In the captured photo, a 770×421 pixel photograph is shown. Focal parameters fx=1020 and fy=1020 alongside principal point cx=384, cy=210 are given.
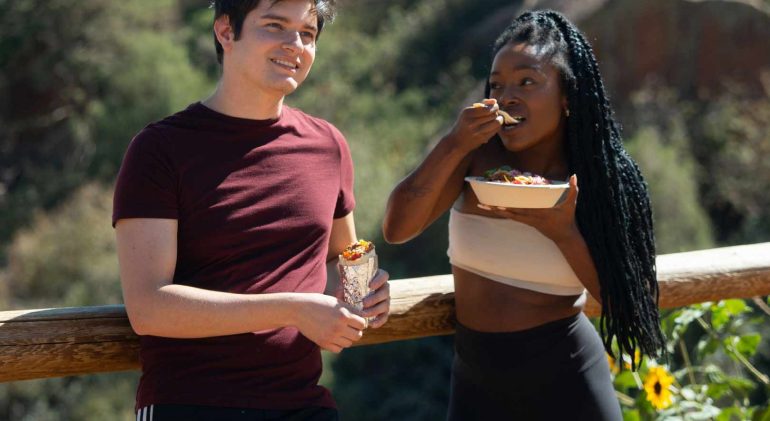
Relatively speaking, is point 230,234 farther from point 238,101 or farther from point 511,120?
point 511,120

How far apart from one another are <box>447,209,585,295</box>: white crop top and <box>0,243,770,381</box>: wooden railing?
1.11ft

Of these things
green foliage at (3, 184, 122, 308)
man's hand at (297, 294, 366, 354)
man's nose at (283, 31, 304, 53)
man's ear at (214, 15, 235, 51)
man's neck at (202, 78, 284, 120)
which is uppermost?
man's ear at (214, 15, 235, 51)

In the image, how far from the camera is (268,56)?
1.95 meters

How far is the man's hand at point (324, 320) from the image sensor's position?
1843 millimetres

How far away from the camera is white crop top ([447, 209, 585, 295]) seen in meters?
2.32

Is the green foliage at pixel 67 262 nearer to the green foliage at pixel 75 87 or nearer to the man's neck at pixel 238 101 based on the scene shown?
the green foliage at pixel 75 87

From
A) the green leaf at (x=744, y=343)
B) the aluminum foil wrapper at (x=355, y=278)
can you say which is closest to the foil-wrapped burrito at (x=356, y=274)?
the aluminum foil wrapper at (x=355, y=278)

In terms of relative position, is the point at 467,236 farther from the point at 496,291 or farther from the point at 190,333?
the point at 190,333

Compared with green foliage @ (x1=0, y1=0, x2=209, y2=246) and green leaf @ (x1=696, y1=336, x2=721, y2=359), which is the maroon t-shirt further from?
green foliage @ (x1=0, y1=0, x2=209, y2=246)

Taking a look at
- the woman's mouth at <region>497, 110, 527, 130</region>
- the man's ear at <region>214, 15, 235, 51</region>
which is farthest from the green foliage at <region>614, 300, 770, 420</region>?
the man's ear at <region>214, 15, 235, 51</region>

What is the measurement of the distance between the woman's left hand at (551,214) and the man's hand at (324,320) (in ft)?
1.67

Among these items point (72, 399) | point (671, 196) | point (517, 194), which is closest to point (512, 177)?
point (517, 194)

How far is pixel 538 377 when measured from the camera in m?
2.32

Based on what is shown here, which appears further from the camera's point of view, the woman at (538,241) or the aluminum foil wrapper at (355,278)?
the woman at (538,241)
